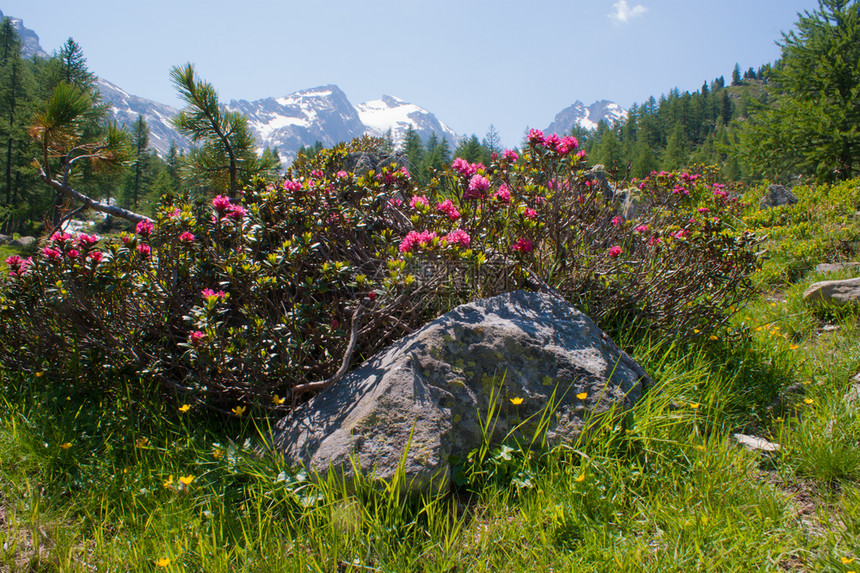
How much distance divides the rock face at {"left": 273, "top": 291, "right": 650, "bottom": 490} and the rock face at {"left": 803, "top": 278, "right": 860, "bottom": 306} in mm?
2717

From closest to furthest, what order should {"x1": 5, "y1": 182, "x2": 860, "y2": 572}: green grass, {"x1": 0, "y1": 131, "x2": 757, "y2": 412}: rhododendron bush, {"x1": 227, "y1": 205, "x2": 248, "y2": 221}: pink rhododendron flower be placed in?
{"x1": 5, "y1": 182, "x2": 860, "y2": 572}: green grass → {"x1": 0, "y1": 131, "x2": 757, "y2": 412}: rhododendron bush → {"x1": 227, "y1": 205, "x2": 248, "y2": 221}: pink rhododendron flower

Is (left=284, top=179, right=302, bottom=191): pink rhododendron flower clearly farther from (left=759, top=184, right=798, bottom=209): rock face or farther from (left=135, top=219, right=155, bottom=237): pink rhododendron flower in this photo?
(left=759, top=184, right=798, bottom=209): rock face

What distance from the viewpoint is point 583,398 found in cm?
217

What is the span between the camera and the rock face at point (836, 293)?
149 inches

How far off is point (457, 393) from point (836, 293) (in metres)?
3.95

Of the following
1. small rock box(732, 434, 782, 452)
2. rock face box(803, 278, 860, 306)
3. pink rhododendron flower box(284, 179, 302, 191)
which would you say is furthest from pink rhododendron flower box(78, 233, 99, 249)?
rock face box(803, 278, 860, 306)

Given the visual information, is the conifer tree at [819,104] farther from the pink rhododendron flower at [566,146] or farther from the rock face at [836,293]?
the pink rhododendron flower at [566,146]

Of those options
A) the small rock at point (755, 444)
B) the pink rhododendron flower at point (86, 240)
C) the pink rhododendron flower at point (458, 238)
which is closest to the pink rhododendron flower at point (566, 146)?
the pink rhododendron flower at point (458, 238)

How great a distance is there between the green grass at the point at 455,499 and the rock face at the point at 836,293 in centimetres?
164

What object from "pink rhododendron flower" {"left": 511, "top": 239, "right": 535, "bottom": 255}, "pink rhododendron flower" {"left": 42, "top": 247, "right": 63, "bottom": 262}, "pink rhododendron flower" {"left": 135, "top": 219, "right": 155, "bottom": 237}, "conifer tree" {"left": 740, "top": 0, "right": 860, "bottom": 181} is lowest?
"pink rhododendron flower" {"left": 511, "top": 239, "right": 535, "bottom": 255}

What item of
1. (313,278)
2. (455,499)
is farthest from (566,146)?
(455,499)

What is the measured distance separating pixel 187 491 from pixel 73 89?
3256mm

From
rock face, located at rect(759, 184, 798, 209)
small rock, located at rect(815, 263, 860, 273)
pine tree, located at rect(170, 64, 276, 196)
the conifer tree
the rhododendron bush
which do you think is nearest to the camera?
the rhododendron bush

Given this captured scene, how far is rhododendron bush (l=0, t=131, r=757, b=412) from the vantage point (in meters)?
2.41
